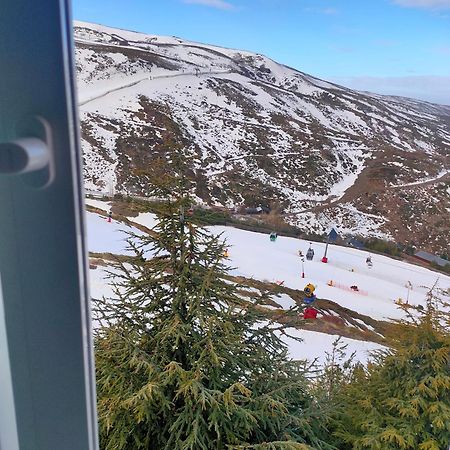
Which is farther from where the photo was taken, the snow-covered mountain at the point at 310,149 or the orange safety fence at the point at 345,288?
the snow-covered mountain at the point at 310,149

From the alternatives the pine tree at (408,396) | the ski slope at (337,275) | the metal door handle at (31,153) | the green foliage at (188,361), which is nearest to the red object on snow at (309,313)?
the ski slope at (337,275)

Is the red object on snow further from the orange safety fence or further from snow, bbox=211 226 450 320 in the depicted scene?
the orange safety fence

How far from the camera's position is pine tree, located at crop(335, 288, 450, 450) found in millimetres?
1660

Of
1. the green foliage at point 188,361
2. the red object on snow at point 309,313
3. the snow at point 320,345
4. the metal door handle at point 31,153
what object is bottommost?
the snow at point 320,345

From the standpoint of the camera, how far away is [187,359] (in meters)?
1.66

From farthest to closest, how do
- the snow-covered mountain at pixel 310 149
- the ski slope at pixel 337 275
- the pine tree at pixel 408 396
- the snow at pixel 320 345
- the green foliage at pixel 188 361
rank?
1. the snow-covered mountain at pixel 310 149
2. the ski slope at pixel 337 275
3. the snow at pixel 320 345
4. the pine tree at pixel 408 396
5. the green foliage at pixel 188 361

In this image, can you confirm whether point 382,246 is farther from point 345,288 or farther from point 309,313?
point 309,313

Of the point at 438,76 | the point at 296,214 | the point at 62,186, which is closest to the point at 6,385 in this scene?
the point at 62,186

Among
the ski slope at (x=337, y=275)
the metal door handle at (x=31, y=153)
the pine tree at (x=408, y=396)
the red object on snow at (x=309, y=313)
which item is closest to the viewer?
the metal door handle at (x=31, y=153)

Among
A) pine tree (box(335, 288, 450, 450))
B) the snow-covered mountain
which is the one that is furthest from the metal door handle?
the snow-covered mountain

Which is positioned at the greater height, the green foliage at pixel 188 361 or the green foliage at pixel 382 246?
the green foliage at pixel 188 361

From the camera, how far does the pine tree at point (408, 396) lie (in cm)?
166

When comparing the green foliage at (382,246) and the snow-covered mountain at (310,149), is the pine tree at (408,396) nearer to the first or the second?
the green foliage at (382,246)

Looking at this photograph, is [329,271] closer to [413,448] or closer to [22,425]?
[413,448]
